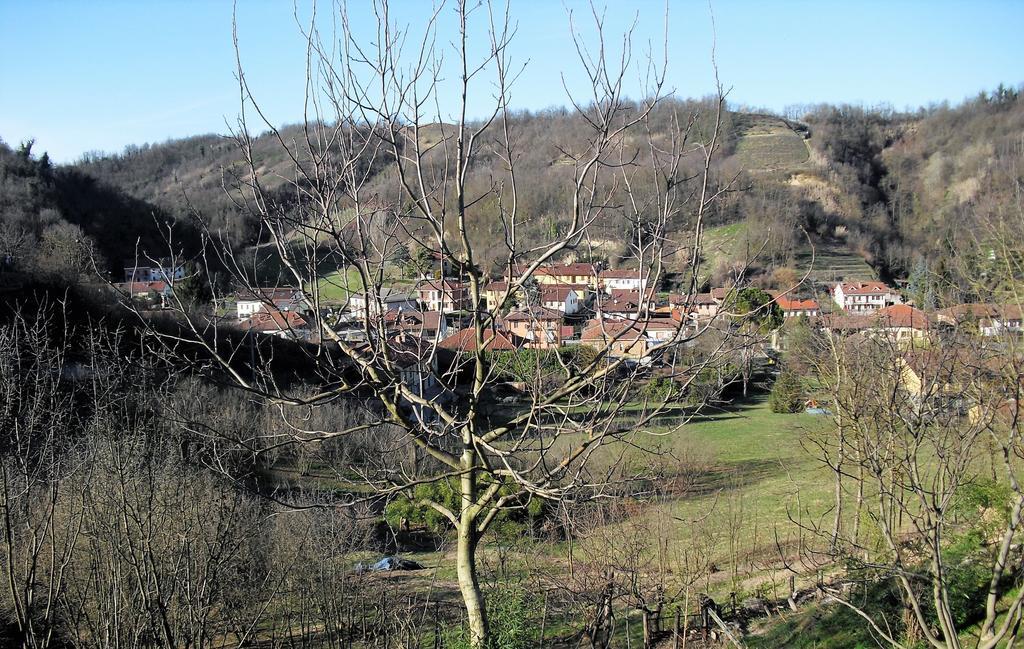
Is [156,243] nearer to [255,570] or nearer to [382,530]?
[382,530]

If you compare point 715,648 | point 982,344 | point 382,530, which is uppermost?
point 982,344

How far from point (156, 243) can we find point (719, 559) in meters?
37.4

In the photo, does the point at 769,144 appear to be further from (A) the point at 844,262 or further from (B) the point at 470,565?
(B) the point at 470,565

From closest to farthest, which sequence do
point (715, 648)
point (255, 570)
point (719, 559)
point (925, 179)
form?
point (715, 648), point (255, 570), point (719, 559), point (925, 179)

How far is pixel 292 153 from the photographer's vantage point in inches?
128

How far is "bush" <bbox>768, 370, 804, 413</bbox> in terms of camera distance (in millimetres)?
26984

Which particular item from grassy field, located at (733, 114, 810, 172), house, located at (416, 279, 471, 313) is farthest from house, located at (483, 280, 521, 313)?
grassy field, located at (733, 114, 810, 172)

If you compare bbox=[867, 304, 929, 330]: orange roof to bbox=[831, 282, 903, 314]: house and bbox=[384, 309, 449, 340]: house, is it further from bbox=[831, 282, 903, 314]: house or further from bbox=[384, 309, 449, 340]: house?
bbox=[831, 282, 903, 314]: house

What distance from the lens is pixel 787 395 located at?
27.4m

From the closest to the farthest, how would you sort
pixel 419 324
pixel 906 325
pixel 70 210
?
pixel 419 324, pixel 906 325, pixel 70 210

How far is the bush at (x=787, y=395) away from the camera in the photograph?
27.0m

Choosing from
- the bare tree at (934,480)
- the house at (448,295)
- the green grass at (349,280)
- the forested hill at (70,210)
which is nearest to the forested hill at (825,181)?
the forested hill at (70,210)

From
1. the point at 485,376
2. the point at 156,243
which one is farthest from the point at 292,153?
the point at 156,243

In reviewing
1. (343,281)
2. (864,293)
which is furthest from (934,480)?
(864,293)
